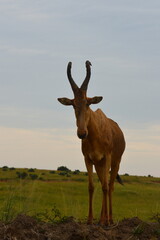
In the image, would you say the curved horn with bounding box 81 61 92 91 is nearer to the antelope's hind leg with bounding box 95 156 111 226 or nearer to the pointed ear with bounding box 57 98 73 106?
the pointed ear with bounding box 57 98 73 106

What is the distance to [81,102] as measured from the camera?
34.9 feet

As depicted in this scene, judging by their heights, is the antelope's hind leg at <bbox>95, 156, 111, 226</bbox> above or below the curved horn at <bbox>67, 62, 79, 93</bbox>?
below

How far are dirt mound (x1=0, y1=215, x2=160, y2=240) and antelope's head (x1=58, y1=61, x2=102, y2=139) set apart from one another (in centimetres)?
199

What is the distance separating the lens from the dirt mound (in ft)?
29.0

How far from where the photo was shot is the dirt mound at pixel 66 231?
8852 millimetres

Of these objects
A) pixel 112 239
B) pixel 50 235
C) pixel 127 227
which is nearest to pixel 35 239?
pixel 50 235

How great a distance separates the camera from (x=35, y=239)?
876 cm

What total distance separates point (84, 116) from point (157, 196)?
25.6m

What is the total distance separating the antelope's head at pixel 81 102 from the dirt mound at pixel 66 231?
1.99 metres

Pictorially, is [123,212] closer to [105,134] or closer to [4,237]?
[105,134]

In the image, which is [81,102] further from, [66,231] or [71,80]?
[66,231]

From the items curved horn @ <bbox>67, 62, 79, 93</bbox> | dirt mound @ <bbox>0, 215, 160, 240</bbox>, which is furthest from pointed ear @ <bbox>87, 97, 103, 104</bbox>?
dirt mound @ <bbox>0, 215, 160, 240</bbox>

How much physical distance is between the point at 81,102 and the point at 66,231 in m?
2.89

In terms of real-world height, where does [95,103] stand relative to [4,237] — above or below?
above
